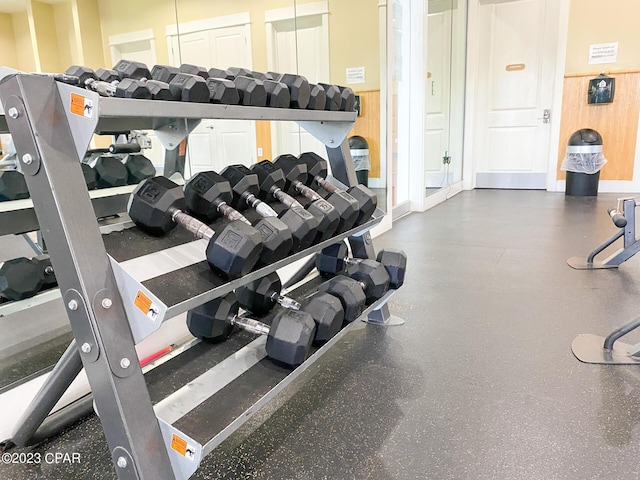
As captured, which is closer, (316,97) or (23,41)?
(316,97)

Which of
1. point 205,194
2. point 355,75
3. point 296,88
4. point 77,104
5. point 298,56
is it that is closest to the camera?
point 77,104

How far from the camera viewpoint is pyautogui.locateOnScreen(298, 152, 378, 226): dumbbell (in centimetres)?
161

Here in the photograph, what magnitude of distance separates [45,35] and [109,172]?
1.89ft

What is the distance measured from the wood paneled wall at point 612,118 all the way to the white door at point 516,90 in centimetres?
23

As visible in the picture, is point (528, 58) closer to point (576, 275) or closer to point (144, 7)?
point (576, 275)

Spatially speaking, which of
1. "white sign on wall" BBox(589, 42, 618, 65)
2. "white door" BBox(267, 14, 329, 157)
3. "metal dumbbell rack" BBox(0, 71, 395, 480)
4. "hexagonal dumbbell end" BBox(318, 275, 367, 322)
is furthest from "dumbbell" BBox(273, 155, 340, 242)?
"white sign on wall" BBox(589, 42, 618, 65)

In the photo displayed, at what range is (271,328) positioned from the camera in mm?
1248

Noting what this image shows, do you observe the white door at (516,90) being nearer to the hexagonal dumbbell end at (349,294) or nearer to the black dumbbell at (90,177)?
the hexagonal dumbbell end at (349,294)

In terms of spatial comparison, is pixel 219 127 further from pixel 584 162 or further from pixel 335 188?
pixel 584 162

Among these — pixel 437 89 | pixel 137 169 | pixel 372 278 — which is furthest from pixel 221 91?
pixel 437 89

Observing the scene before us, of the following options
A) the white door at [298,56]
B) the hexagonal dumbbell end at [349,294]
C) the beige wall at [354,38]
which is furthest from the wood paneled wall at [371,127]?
the hexagonal dumbbell end at [349,294]

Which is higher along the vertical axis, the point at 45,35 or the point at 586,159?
the point at 45,35

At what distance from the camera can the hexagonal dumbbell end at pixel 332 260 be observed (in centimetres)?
185

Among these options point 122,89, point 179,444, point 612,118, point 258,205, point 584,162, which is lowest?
point 179,444
